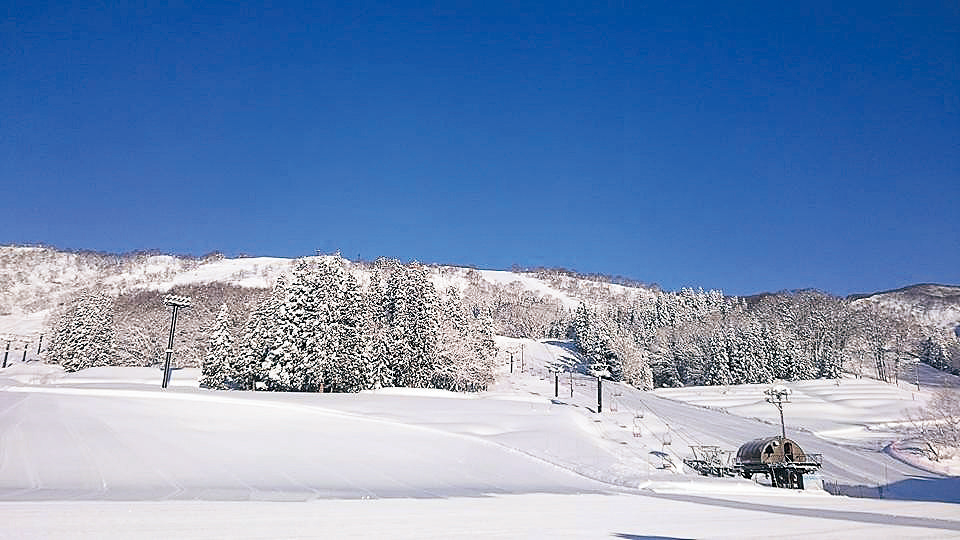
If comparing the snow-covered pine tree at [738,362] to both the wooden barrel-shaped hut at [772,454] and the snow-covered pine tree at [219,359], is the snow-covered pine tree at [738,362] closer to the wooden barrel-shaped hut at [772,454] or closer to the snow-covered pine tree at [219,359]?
the wooden barrel-shaped hut at [772,454]

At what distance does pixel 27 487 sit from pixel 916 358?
471 ft

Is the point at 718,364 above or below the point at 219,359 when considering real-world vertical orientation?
above

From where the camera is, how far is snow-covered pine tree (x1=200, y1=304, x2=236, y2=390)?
4531 cm

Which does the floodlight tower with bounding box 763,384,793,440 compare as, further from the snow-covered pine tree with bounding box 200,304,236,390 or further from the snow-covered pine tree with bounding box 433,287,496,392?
the snow-covered pine tree with bounding box 200,304,236,390

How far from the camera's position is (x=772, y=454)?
28.6 meters

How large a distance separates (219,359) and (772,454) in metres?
37.4

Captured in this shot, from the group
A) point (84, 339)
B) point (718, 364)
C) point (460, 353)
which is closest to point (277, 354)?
point (460, 353)

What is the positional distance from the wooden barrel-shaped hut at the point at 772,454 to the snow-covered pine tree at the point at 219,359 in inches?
1380

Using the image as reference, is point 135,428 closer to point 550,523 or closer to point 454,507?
point 454,507

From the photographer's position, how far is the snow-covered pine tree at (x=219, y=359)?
45312 millimetres

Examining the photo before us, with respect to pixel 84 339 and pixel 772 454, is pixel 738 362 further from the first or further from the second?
pixel 84 339

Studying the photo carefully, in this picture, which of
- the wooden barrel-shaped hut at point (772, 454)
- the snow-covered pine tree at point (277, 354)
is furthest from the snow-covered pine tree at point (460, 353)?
the wooden barrel-shaped hut at point (772, 454)

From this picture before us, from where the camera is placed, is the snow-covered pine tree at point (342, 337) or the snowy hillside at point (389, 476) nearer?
the snowy hillside at point (389, 476)

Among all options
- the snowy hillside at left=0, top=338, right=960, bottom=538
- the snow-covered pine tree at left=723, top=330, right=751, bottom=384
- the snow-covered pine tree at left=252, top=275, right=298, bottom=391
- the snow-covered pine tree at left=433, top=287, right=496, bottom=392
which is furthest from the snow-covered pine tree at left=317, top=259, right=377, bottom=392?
the snow-covered pine tree at left=723, top=330, right=751, bottom=384
